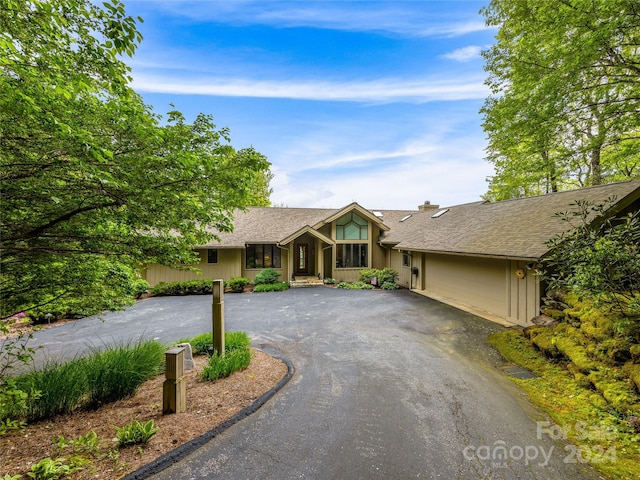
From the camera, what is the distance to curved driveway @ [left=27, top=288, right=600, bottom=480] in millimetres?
3135

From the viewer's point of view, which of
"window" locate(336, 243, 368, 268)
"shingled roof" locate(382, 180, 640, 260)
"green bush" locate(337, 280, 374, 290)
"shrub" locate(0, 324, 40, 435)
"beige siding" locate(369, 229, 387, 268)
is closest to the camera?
"shrub" locate(0, 324, 40, 435)

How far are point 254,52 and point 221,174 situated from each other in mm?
9719

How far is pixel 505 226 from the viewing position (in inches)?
421

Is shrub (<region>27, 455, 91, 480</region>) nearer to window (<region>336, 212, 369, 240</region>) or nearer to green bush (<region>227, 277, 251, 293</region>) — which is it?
green bush (<region>227, 277, 251, 293</region>)

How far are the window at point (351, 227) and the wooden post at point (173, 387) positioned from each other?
14.5m

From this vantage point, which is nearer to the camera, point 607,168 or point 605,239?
point 605,239

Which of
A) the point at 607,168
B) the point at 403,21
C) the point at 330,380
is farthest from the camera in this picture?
the point at 607,168

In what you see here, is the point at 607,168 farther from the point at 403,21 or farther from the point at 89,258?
the point at 89,258

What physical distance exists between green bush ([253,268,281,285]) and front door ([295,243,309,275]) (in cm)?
266

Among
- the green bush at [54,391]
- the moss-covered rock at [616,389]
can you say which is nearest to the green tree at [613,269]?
the moss-covered rock at [616,389]

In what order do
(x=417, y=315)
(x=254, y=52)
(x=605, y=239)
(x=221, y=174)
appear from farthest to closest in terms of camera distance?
(x=254, y=52), (x=417, y=315), (x=605, y=239), (x=221, y=174)

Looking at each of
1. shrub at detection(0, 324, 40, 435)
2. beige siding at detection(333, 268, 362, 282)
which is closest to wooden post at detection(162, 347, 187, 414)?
shrub at detection(0, 324, 40, 435)

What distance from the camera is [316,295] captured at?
1439 centimetres

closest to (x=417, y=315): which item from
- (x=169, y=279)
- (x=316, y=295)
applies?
(x=316, y=295)
